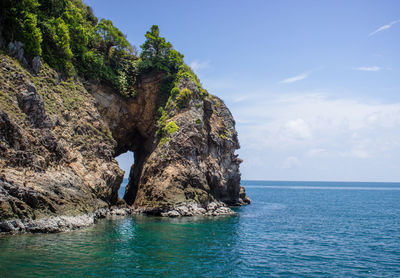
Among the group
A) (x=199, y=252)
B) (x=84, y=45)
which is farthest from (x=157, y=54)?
(x=199, y=252)

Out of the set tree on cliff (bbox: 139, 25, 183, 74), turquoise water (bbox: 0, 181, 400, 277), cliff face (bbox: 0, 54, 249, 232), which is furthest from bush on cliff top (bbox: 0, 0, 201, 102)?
turquoise water (bbox: 0, 181, 400, 277)

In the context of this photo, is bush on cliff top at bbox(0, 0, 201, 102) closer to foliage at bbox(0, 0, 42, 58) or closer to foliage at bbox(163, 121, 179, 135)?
foliage at bbox(0, 0, 42, 58)

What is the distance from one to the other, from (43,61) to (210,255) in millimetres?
30114

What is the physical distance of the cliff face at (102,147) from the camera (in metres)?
24.8

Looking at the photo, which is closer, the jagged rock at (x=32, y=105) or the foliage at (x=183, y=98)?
the jagged rock at (x=32, y=105)

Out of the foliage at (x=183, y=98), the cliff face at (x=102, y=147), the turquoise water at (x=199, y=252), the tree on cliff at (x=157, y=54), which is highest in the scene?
the tree on cliff at (x=157, y=54)

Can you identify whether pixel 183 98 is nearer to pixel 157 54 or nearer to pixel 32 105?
pixel 157 54

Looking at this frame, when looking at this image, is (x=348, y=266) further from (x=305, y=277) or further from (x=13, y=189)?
(x=13, y=189)

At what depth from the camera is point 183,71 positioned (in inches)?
2030

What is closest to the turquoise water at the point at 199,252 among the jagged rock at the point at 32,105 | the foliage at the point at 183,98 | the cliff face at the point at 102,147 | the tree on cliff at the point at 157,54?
the cliff face at the point at 102,147

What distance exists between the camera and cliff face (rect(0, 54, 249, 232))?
24.8 meters

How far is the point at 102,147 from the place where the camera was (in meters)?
38.4

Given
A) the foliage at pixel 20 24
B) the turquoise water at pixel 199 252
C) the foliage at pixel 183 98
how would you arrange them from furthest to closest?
1. the foliage at pixel 183 98
2. the foliage at pixel 20 24
3. the turquoise water at pixel 199 252

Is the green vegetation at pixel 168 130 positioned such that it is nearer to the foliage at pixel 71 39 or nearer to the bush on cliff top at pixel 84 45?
the bush on cliff top at pixel 84 45
